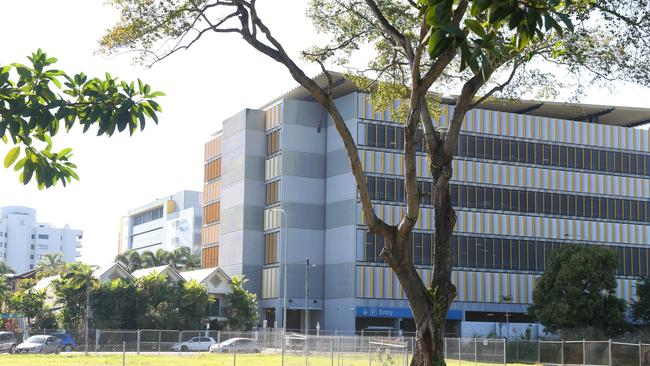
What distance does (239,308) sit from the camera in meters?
70.7

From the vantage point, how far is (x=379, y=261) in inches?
3019

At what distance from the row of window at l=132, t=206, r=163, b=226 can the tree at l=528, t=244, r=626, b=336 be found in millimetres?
119326

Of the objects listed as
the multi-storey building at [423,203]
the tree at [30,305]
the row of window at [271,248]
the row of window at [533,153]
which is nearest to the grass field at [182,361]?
the tree at [30,305]

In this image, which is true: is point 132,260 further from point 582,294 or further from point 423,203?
point 582,294

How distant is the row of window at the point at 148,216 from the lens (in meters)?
175

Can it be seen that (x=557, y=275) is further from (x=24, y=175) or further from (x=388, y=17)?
(x=24, y=175)

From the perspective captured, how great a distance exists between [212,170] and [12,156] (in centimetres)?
8629

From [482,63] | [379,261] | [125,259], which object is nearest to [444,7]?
[482,63]

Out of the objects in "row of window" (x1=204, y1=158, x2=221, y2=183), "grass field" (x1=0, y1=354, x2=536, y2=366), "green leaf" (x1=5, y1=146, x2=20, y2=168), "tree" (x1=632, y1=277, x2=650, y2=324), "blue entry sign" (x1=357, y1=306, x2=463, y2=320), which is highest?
"row of window" (x1=204, y1=158, x2=221, y2=183)

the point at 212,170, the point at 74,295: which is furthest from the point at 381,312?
the point at 212,170

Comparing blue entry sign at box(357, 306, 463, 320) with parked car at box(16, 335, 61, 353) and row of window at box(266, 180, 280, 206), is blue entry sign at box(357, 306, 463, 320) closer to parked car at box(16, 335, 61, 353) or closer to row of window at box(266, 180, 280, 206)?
row of window at box(266, 180, 280, 206)

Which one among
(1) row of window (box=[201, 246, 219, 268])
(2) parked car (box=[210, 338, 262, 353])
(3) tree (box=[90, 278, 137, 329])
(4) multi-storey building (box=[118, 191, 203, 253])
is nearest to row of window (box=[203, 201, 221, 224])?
(1) row of window (box=[201, 246, 219, 268])

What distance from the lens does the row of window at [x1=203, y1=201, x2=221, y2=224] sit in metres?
89.0

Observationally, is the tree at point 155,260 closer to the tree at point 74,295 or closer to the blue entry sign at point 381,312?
the blue entry sign at point 381,312
